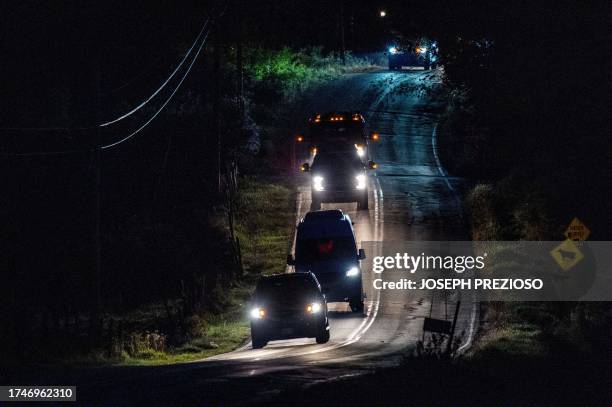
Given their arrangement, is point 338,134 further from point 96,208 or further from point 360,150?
point 96,208

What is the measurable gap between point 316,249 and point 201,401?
1601 centimetres

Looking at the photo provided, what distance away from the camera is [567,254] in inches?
1164

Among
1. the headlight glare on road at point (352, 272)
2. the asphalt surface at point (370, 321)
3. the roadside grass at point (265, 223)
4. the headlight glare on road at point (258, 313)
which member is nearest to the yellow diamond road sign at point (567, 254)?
the asphalt surface at point (370, 321)

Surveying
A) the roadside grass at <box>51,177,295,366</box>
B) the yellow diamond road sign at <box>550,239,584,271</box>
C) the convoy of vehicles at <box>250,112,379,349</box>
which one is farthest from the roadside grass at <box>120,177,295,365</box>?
the yellow diamond road sign at <box>550,239,584,271</box>

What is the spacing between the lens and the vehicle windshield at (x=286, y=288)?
26531mm

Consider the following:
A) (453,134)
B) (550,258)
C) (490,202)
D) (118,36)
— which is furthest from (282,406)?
(453,134)

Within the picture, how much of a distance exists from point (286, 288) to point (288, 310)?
25.0 inches

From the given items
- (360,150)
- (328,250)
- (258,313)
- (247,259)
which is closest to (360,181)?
(360,150)

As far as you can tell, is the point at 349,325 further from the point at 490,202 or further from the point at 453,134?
the point at 453,134

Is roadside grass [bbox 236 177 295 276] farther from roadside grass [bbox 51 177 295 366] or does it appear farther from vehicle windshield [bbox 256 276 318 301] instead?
vehicle windshield [bbox 256 276 318 301]

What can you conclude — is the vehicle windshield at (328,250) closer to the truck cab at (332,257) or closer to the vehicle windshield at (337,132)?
the truck cab at (332,257)

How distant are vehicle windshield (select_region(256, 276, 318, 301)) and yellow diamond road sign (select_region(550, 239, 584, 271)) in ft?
23.8

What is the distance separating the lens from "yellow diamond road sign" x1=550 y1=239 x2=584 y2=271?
95.9ft

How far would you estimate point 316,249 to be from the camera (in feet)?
104
